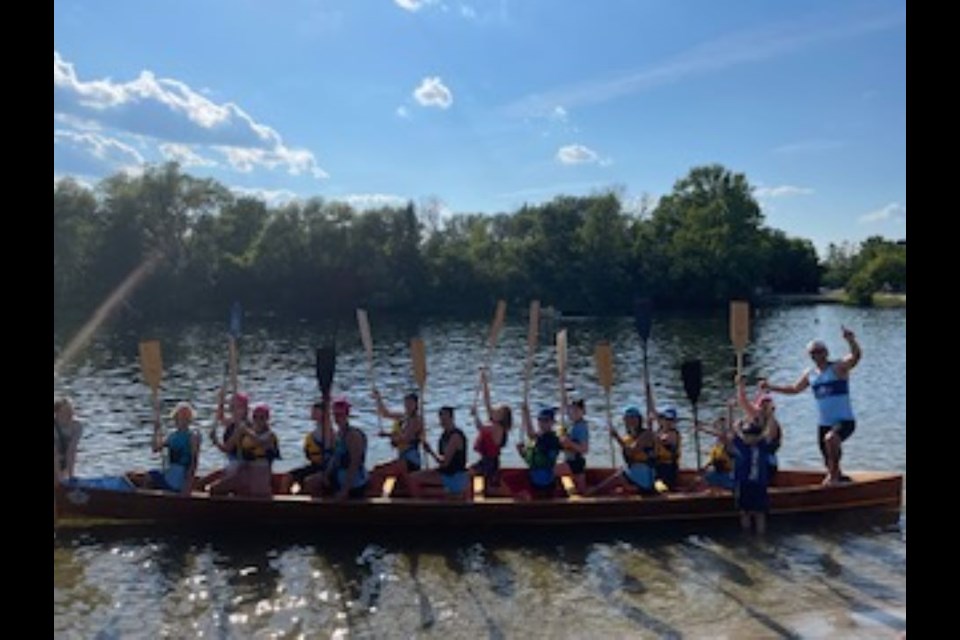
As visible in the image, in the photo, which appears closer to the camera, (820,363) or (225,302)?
(820,363)

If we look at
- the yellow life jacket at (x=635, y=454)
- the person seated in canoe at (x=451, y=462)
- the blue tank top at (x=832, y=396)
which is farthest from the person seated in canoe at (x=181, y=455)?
the blue tank top at (x=832, y=396)

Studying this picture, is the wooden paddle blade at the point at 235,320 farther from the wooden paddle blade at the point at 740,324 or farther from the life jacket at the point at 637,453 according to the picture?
the wooden paddle blade at the point at 740,324

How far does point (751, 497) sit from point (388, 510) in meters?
4.32

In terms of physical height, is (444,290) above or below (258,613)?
above

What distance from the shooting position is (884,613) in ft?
27.0

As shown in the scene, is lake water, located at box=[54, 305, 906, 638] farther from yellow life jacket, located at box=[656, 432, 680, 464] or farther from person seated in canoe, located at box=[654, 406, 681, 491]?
yellow life jacket, located at box=[656, 432, 680, 464]

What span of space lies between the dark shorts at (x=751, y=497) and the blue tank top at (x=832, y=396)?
1.45 meters

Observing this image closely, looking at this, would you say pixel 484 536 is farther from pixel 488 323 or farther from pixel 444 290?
pixel 444 290

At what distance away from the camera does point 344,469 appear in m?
10.6

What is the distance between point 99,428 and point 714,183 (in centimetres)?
7382

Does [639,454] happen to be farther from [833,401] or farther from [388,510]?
[388,510]

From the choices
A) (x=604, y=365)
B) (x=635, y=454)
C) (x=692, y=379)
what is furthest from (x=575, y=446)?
(x=692, y=379)

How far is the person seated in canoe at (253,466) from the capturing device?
10523 mm
